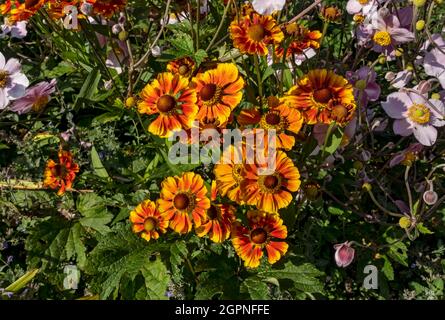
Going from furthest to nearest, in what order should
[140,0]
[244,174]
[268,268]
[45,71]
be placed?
[45,71]
[140,0]
[268,268]
[244,174]

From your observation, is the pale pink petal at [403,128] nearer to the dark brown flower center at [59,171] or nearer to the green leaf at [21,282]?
the dark brown flower center at [59,171]

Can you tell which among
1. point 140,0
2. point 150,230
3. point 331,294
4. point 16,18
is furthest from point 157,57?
point 331,294

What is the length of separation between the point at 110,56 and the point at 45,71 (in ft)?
1.23

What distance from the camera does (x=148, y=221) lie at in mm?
1524

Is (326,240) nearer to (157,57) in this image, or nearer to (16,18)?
(157,57)

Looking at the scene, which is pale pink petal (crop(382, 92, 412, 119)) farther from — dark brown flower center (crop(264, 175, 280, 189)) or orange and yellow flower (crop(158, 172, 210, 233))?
orange and yellow flower (crop(158, 172, 210, 233))

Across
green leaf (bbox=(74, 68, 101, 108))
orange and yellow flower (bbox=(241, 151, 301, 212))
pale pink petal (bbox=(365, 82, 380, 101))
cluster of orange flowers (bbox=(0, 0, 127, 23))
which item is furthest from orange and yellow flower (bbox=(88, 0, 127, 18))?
pale pink petal (bbox=(365, 82, 380, 101))

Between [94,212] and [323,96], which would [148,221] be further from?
[323,96]

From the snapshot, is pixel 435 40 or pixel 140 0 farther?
pixel 140 0

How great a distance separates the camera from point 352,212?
2.08 m

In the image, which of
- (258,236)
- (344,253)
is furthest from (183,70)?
(344,253)

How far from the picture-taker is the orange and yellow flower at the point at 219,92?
4.58 ft

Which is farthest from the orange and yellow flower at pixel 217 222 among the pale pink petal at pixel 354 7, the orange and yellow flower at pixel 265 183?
the pale pink petal at pixel 354 7
